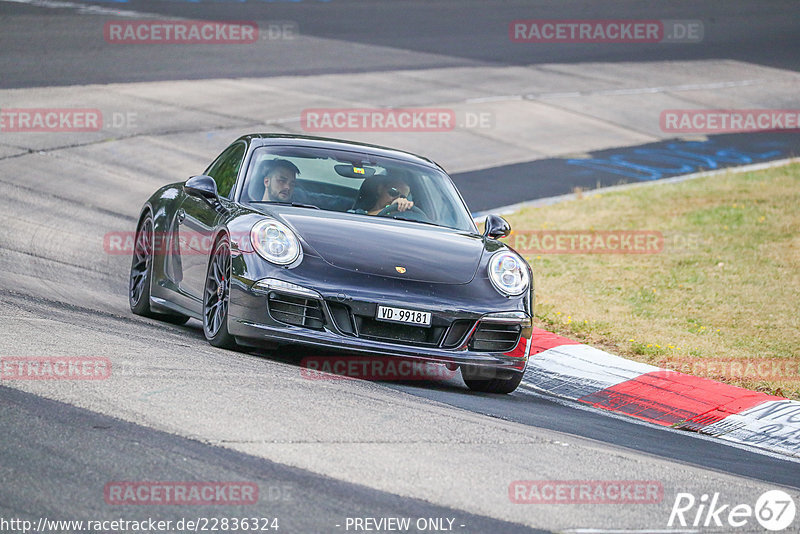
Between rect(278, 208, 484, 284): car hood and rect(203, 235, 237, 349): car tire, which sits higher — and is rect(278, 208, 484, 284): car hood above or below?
above

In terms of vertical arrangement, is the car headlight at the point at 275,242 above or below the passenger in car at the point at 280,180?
below

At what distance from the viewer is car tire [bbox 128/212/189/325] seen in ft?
30.3

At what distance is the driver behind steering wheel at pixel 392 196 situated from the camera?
27.9 ft

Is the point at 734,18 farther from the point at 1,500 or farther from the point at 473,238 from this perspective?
the point at 1,500

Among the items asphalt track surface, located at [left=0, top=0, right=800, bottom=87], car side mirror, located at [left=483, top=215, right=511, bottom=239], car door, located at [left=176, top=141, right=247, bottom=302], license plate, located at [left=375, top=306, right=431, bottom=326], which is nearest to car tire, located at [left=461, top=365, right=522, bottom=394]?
license plate, located at [left=375, top=306, right=431, bottom=326]

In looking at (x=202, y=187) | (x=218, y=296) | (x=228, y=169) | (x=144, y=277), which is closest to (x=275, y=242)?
(x=218, y=296)

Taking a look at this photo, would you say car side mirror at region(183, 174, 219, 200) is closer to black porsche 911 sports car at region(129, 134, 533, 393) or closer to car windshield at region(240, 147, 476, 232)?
black porsche 911 sports car at region(129, 134, 533, 393)

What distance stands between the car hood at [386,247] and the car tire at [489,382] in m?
0.70

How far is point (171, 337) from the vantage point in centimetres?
798

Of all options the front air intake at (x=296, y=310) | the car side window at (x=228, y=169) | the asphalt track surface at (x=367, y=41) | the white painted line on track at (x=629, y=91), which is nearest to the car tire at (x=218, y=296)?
the front air intake at (x=296, y=310)

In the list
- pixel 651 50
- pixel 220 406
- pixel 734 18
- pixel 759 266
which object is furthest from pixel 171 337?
pixel 734 18

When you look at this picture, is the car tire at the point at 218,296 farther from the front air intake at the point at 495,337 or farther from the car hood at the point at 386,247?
the front air intake at the point at 495,337

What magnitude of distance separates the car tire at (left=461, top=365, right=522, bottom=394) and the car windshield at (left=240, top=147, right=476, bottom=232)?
3.83 ft

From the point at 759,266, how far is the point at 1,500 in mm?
9747
